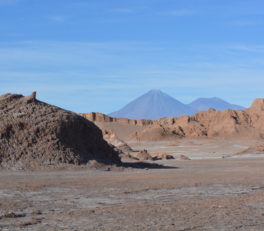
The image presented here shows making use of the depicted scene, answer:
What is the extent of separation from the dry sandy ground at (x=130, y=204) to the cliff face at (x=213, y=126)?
79.4 m

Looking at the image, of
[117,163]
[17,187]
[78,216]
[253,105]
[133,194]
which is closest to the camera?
[78,216]

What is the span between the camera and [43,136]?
97.5ft

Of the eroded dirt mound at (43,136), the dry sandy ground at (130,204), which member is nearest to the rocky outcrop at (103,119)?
the eroded dirt mound at (43,136)

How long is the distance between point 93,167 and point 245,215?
16.7 metres

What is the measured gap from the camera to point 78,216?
42.7 ft

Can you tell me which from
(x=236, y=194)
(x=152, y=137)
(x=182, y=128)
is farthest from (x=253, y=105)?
(x=236, y=194)

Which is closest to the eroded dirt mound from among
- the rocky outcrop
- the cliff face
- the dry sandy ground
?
the dry sandy ground

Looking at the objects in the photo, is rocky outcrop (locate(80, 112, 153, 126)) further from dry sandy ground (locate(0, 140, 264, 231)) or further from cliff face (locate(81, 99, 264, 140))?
dry sandy ground (locate(0, 140, 264, 231))

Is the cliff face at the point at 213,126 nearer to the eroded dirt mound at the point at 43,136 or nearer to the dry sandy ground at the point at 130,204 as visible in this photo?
the eroded dirt mound at the point at 43,136

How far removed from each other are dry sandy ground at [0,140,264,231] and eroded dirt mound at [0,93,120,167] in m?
4.98

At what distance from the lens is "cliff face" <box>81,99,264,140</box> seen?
10456cm

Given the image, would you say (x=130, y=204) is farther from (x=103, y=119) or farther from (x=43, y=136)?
(x=103, y=119)

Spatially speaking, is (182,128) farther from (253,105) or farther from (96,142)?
(96,142)

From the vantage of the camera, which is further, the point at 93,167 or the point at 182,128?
the point at 182,128
